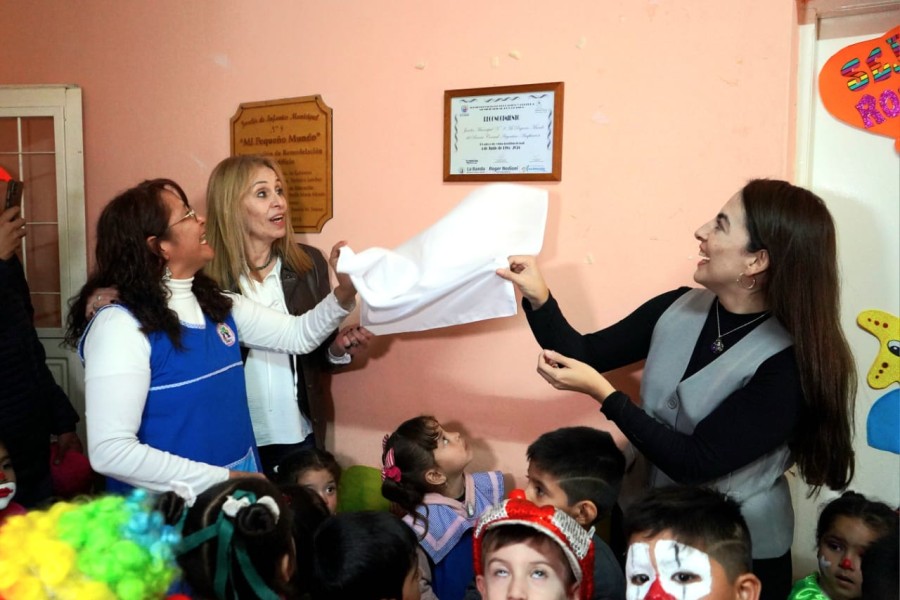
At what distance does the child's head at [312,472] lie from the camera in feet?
7.41

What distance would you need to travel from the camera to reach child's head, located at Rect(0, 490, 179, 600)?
1.10 metres

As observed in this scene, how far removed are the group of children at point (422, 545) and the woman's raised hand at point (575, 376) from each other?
259mm

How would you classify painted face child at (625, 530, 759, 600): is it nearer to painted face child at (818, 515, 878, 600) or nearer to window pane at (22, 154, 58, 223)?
painted face child at (818, 515, 878, 600)

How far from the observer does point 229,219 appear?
236 centimetres

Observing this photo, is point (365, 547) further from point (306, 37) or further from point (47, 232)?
point (47, 232)

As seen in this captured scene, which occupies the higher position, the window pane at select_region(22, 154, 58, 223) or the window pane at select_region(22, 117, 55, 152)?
the window pane at select_region(22, 117, 55, 152)

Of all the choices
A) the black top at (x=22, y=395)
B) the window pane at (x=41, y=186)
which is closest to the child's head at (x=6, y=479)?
the black top at (x=22, y=395)

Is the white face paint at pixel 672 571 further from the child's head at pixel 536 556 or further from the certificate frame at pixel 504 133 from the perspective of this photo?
the certificate frame at pixel 504 133

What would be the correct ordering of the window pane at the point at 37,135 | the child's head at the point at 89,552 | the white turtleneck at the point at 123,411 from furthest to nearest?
the window pane at the point at 37,135 → the white turtleneck at the point at 123,411 → the child's head at the point at 89,552

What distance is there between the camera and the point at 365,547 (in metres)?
1.58

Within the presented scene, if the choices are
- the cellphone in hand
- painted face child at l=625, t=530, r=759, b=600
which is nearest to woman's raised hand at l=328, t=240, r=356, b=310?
painted face child at l=625, t=530, r=759, b=600

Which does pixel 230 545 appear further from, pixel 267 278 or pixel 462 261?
pixel 267 278

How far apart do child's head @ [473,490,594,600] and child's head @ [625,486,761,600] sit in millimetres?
117

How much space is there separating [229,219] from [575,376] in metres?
1.24
